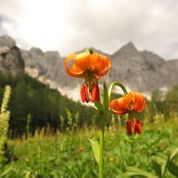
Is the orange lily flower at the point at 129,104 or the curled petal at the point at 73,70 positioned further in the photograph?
the orange lily flower at the point at 129,104

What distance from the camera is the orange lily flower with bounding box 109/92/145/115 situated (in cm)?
195

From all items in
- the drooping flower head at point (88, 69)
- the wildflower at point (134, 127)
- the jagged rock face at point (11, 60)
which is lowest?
the wildflower at point (134, 127)

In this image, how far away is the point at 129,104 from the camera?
1999 millimetres

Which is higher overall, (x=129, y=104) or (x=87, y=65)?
(x=87, y=65)

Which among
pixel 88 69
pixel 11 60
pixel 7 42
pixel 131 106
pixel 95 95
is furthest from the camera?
pixel 7 42

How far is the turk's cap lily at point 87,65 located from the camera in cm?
177

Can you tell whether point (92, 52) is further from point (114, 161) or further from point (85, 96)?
point (114, 161)

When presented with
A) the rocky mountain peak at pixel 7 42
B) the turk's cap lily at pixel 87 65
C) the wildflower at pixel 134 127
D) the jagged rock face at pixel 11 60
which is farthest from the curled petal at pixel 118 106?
Result: the rocky mountain peak at pixel 7 42

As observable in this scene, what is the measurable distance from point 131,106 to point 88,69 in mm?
318

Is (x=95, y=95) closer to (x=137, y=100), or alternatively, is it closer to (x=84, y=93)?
(x=84, y=93)

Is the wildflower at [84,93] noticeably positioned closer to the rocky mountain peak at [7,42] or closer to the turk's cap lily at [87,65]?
the turk's cap lily at [87,65]

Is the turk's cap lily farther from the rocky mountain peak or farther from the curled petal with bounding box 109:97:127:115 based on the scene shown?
the rocky mountain peak

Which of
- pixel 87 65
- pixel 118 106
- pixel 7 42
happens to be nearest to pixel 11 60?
pixel 7 42

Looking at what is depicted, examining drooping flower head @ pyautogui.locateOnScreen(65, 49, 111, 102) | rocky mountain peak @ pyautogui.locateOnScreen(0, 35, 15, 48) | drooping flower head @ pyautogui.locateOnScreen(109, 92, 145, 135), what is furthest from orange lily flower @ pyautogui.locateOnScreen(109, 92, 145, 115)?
rocky mountain peak @ pyautogui.locateOnScreen(0, 35, 15, 48)
